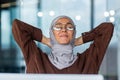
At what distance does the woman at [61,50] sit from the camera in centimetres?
87

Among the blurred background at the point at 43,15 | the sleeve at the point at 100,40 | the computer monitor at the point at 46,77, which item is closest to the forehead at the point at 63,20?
the sleeve at the point at 100,40

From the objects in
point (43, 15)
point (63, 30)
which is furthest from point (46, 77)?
point (43, 15)

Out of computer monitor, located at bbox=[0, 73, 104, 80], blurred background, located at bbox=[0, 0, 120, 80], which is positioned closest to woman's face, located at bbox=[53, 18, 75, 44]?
computer monitor, located at bbox=[0, 73, 104, 80]

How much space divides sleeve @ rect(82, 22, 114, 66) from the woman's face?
0.28ft

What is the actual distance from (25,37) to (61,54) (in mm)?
120

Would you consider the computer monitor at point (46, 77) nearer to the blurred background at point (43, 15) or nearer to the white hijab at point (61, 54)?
the white hijab at point (61, 54)

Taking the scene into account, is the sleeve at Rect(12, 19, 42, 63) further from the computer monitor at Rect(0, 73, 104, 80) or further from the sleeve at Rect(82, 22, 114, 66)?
the computer monitor at Rect(0, 73, 104, 80)

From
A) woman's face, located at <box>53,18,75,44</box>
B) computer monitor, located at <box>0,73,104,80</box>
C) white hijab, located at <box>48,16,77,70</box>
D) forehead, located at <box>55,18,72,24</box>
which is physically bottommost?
white hijab, located at <box>48,16,77,70</box>

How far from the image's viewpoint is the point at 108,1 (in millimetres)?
3498

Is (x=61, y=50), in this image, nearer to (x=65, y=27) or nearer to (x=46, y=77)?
(x=65, y=27)

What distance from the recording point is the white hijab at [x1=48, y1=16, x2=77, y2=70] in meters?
0.88

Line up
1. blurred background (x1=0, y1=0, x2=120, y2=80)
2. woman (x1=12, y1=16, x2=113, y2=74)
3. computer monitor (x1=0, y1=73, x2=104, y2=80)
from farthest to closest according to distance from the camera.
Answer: blurred background (x1=0, y1=0, x2=120, y2=80), woman (x1=12, y1=16, x2=113, y2=74), computer monitor (x1=0, y1=73, x2=104, y2=80)

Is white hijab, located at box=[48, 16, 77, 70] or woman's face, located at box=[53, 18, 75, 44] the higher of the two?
woman's face, located at box=[53, 18, 75, 44]

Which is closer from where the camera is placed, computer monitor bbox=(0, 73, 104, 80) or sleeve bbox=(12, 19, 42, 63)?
computer monitor bbox=(0, 73, 104, 80)
